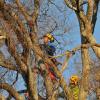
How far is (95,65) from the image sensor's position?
765 inches

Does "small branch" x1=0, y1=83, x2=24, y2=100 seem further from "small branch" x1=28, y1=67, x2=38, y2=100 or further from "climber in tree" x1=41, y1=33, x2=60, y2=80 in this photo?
"climber in tree" x1=41, y1=33, x2=60, y2=80

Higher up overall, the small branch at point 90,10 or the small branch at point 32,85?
the small branch at point 90,10

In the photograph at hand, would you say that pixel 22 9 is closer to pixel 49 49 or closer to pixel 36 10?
pixel 36 10

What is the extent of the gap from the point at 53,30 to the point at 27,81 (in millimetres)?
2380

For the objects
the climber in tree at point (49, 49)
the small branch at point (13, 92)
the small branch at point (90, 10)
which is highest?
the small branch at point (90, 10)

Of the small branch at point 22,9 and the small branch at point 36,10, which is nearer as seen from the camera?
the small branch at point 22,9

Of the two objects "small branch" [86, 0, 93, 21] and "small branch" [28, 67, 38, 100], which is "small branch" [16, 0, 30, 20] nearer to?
"small branch" [28, 67, 38, 100]

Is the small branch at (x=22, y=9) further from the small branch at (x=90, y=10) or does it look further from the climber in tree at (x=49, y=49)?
the small branch at (x=90, y=10)

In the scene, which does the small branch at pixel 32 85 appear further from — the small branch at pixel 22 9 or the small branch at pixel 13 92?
the small branch at pixel 22 9

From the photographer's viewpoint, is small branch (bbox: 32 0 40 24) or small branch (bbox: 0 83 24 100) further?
small branch (bbox: 32 0 40 24)

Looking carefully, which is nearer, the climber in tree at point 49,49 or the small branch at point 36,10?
the climber in tree at point 49,49

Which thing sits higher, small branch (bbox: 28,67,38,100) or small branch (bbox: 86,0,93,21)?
small branch (bbox: 86,0,93,21)

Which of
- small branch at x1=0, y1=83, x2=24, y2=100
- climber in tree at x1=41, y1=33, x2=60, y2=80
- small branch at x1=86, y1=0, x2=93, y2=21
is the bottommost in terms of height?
small branch at x1=0, y1=83, x2=24, y2=100

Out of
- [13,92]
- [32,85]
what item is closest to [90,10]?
[32,85]
